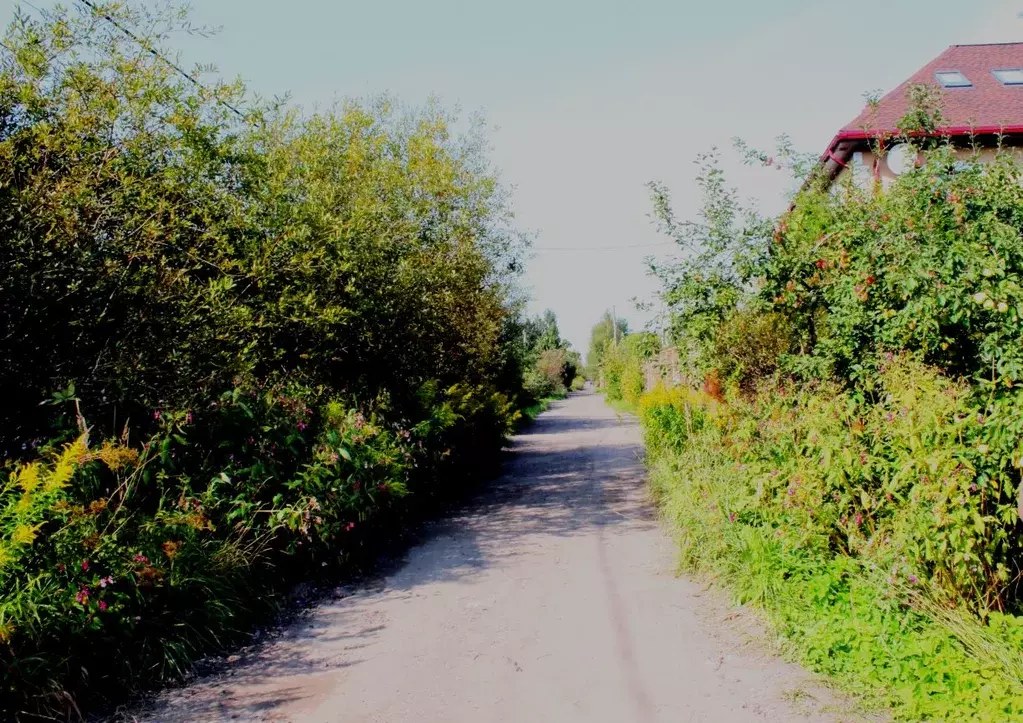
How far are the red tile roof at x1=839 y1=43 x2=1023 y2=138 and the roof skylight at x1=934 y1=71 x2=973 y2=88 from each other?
142 millimetres

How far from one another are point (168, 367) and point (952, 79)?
66.0ft

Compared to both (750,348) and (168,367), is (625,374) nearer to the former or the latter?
(750,348)

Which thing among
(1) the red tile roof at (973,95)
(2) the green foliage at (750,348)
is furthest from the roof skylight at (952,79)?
(2) the green foliage at (750,348)

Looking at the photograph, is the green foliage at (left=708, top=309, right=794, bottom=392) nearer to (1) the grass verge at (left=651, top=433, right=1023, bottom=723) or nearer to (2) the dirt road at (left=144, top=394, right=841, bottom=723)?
(2) the dirt road at (left=144, top=394, right=841, bottom=723)

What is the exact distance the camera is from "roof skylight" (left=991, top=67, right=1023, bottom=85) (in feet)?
62.2

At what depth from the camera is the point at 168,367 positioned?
5828 millimetres

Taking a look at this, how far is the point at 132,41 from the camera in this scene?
22.2ft

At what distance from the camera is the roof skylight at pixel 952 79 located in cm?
1858

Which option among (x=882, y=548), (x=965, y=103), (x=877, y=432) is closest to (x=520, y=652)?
(x=882, y=548)

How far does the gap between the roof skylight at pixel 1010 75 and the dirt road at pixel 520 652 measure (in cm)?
1726

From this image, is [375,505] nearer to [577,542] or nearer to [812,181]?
[577,542]

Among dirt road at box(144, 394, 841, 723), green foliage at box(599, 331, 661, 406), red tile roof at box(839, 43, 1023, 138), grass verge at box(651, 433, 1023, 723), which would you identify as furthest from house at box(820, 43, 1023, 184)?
grass verge at box(651, 433, 1023, 723)

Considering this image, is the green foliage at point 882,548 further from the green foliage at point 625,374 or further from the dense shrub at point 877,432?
the green foliage at point 625,374

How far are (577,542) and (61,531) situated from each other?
5582 mm
